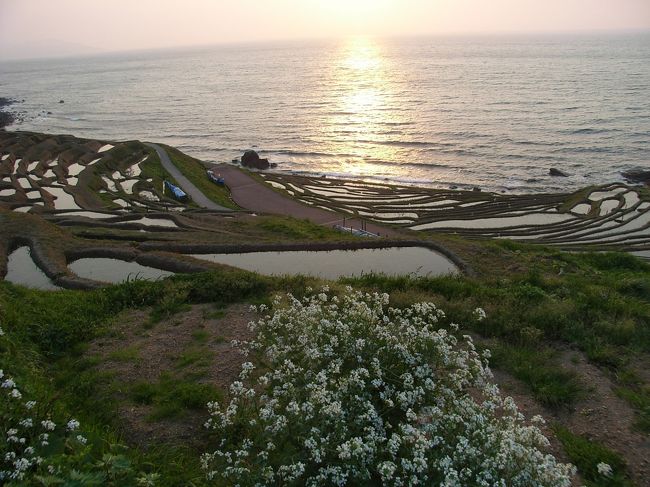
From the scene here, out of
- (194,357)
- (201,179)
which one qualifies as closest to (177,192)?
(201,179)

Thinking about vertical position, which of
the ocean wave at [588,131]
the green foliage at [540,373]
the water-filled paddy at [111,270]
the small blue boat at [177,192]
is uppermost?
the green foliage at [540,373]

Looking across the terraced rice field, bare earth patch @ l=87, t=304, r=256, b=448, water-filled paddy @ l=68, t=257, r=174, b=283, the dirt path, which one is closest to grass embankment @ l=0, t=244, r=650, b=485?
bare earth patch @ l=87, t=304, r=256, b=448

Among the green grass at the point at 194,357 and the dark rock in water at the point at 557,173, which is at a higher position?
the green grass at the point at 194,357

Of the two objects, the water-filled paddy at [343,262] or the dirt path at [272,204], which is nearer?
the water-filled paddy at [343,262]

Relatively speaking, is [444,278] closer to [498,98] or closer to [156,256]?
[156,256]

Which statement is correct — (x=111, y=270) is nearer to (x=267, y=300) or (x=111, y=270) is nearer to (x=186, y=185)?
(x=267, y=300)

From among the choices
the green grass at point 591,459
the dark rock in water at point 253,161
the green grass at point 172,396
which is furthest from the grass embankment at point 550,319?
the dark rock in water at point 253,161

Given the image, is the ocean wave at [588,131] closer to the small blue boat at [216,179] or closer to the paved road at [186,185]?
the small blue boat at [216,179]

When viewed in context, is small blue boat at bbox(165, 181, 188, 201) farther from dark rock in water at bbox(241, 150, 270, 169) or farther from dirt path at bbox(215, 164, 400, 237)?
dark rock in water at bbox(241, 150, 270, 169)
